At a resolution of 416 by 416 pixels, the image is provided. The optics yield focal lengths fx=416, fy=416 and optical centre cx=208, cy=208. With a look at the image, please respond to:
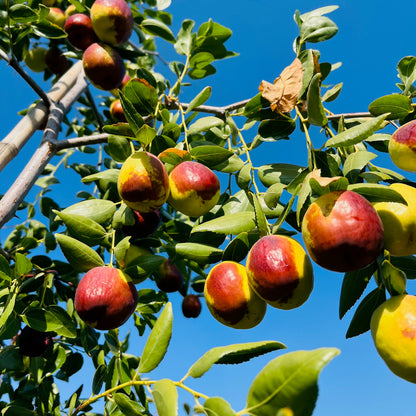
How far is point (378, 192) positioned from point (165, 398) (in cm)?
76

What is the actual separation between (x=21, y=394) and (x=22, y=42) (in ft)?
7.00

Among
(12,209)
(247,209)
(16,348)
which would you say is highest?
(247,209)

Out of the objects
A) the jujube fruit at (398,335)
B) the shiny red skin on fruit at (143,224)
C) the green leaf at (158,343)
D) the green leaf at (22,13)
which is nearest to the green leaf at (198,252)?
the green leaf at (158,343)

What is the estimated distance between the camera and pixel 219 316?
1349 millimetres

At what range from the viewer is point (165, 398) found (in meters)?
1.00

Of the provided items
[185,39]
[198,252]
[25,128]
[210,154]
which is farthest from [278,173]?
[25,128]

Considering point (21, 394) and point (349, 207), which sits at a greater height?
point (349, 207)

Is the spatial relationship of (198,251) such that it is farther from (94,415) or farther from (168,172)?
(94,415)

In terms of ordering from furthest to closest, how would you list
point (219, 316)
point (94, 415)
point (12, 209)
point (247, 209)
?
1. point (94, 415)
2. point (12, 209)
3. point (247, 209)
4. point (219, 316)

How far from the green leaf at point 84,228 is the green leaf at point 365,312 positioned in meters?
1.03

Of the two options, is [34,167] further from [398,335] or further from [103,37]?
[398,335]

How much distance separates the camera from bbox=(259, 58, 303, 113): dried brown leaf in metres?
1.55

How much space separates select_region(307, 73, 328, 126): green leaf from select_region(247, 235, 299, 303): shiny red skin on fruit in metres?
0.40

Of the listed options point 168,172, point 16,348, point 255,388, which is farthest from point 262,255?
point 16,348
